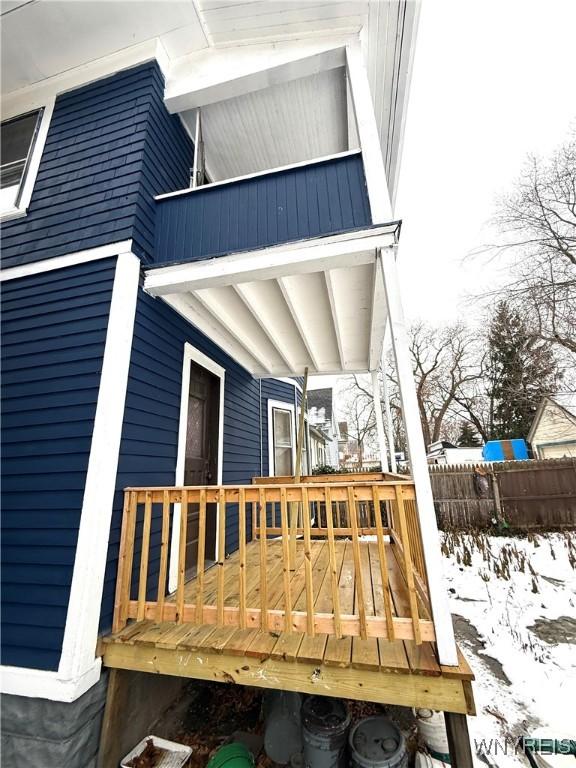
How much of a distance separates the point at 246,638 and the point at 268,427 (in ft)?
14.6

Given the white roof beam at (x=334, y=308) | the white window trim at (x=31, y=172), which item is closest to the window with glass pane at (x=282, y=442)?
the white roof beam at (x=334, y=308)

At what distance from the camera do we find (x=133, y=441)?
2678 mm

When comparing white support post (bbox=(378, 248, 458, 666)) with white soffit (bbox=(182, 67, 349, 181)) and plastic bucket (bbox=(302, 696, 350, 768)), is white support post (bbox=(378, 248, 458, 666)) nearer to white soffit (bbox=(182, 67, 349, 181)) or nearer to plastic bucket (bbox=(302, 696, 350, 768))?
plastic bucket (bbox=(302, 696, 350, 768))

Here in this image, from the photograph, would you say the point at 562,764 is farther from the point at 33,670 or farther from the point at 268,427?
the point at 268,427

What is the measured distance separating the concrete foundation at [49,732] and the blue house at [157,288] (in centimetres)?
1

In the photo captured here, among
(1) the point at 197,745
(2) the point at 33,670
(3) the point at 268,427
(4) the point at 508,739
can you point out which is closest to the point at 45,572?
(2) the point at 33,670

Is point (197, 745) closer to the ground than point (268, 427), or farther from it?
closer to the ground

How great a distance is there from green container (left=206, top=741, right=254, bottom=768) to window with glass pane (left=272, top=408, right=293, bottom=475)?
15.3 ft

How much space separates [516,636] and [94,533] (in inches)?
184

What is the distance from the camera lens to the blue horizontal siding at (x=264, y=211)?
2.82 meters

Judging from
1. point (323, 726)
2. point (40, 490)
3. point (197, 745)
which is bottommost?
point (197, 745)

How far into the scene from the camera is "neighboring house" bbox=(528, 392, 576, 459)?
1369 cm

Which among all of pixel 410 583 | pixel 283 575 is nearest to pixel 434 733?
pixel 410 583

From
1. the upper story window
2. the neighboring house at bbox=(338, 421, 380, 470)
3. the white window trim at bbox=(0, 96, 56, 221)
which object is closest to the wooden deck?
the white window trim at bbox=(0, 96, 56, 221)
